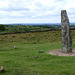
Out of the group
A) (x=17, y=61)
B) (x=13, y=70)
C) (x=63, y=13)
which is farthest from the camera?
(x=63, y=13)

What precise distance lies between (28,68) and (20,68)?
883mm

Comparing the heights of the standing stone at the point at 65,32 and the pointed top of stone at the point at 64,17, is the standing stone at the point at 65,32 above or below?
below

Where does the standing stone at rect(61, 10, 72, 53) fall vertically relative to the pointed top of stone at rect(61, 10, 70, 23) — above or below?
below

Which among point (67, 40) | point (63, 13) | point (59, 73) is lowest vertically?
point (59, 73)

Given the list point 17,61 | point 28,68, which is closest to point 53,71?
point 28,68

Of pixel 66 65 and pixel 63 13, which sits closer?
pixel 66 65

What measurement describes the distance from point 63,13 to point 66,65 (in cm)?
880

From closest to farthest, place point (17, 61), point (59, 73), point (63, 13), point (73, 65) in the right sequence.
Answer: point (59, 73) → point (73, 65) → point (17, 61) → point (63, 13)

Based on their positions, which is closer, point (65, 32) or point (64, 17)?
point (64, 17)

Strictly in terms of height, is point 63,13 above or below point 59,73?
above

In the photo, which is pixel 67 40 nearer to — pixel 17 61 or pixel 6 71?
pixel 17 61

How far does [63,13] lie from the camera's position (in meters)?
20.9

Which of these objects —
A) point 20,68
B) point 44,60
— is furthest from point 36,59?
point 20,68

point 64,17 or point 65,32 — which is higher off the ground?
point 64,17
